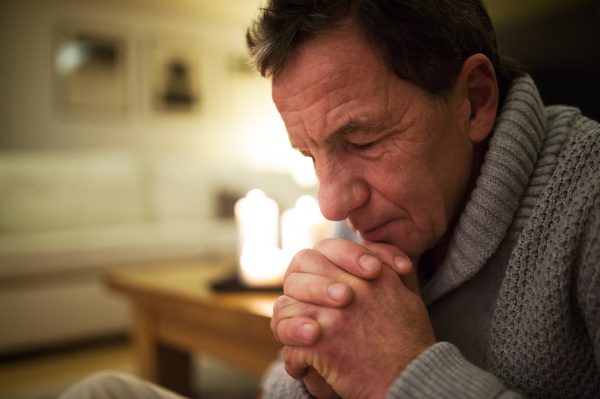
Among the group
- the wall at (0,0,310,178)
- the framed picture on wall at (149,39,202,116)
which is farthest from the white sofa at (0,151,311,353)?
the framed picture on wall at (149,39,202,116)

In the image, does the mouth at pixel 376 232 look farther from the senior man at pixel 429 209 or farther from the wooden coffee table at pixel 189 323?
the wooden coffee table at pixel 189 323

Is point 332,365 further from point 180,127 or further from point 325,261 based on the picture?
point 180,127

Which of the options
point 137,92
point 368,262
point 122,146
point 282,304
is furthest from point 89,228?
point 368,262

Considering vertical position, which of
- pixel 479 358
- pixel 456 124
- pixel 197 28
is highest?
pixel 197 28

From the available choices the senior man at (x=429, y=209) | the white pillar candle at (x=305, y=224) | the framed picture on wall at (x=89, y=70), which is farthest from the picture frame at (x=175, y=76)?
the senior man at (x=429, y=209)

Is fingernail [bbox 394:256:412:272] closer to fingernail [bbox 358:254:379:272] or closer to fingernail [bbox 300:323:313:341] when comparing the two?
fingernail [bbox 358:254:379:272]

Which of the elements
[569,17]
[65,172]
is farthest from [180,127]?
[569,17]

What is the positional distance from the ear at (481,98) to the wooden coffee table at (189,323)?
0.73m

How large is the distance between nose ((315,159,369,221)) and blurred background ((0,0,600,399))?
0.84m

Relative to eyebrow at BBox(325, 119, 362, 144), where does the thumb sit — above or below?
below

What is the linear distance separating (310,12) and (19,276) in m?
2.73

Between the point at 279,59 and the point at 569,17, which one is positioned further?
the point at 569,17

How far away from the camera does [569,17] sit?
4.15ft

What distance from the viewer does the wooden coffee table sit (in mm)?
1257
